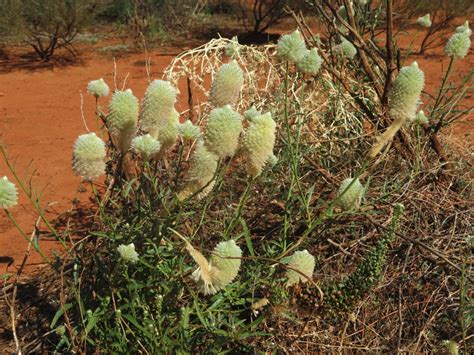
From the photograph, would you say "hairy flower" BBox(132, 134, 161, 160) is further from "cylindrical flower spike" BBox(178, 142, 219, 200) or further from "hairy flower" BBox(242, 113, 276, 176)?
"hairy flower" BBox(242, 113, 276, 176)

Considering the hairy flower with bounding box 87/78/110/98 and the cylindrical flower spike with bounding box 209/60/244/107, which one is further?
the hairy flower with bounding box 87/78/110/98

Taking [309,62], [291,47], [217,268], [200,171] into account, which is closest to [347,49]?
[309,62]

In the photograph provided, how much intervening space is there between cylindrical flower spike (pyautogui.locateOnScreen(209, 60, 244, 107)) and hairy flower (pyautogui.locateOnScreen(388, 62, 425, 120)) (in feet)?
1.54

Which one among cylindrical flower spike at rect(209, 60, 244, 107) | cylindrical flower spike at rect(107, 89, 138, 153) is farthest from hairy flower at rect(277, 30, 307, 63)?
cylindrical flower spike at rect(107, 89, 138, 153)

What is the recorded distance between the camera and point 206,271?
64.3 inches

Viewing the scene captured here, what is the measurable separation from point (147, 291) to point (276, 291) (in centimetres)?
42

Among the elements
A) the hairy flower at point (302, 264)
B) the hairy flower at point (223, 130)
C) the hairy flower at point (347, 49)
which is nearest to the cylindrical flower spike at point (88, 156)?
the hairy flower at point (223, 130)

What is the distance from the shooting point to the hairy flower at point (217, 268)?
5.33ft

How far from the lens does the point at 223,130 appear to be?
1570mm

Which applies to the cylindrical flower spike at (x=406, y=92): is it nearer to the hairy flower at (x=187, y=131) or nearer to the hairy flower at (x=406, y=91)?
the hairy flower at (x=406, y=91)

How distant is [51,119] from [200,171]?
5324 mm

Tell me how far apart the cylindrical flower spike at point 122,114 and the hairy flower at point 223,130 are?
0.85ft

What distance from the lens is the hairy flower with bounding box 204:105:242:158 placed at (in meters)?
1.58

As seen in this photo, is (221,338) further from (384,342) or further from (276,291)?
(384,342)
